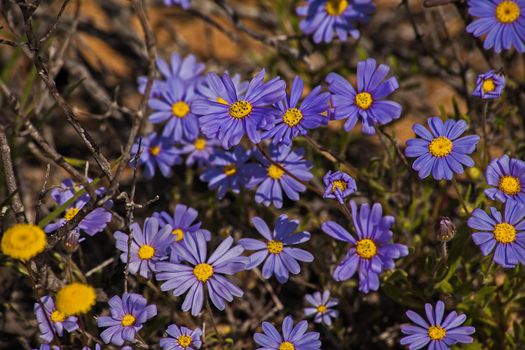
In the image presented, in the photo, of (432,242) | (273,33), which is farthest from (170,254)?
(273,33)

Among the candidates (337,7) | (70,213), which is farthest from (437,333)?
(337,7)

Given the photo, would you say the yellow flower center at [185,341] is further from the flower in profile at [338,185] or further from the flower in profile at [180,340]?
the flower in profile at [338,185]

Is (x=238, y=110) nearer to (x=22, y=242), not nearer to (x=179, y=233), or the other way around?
(x=179, y=233)

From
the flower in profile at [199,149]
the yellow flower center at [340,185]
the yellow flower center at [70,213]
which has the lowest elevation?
the yellow flower center at [340,185]

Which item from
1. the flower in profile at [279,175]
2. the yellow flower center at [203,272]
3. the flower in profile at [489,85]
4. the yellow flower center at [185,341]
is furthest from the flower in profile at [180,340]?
the flower in profile at [489,85]

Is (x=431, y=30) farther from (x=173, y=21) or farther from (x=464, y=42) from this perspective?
(x=173, y=21)
